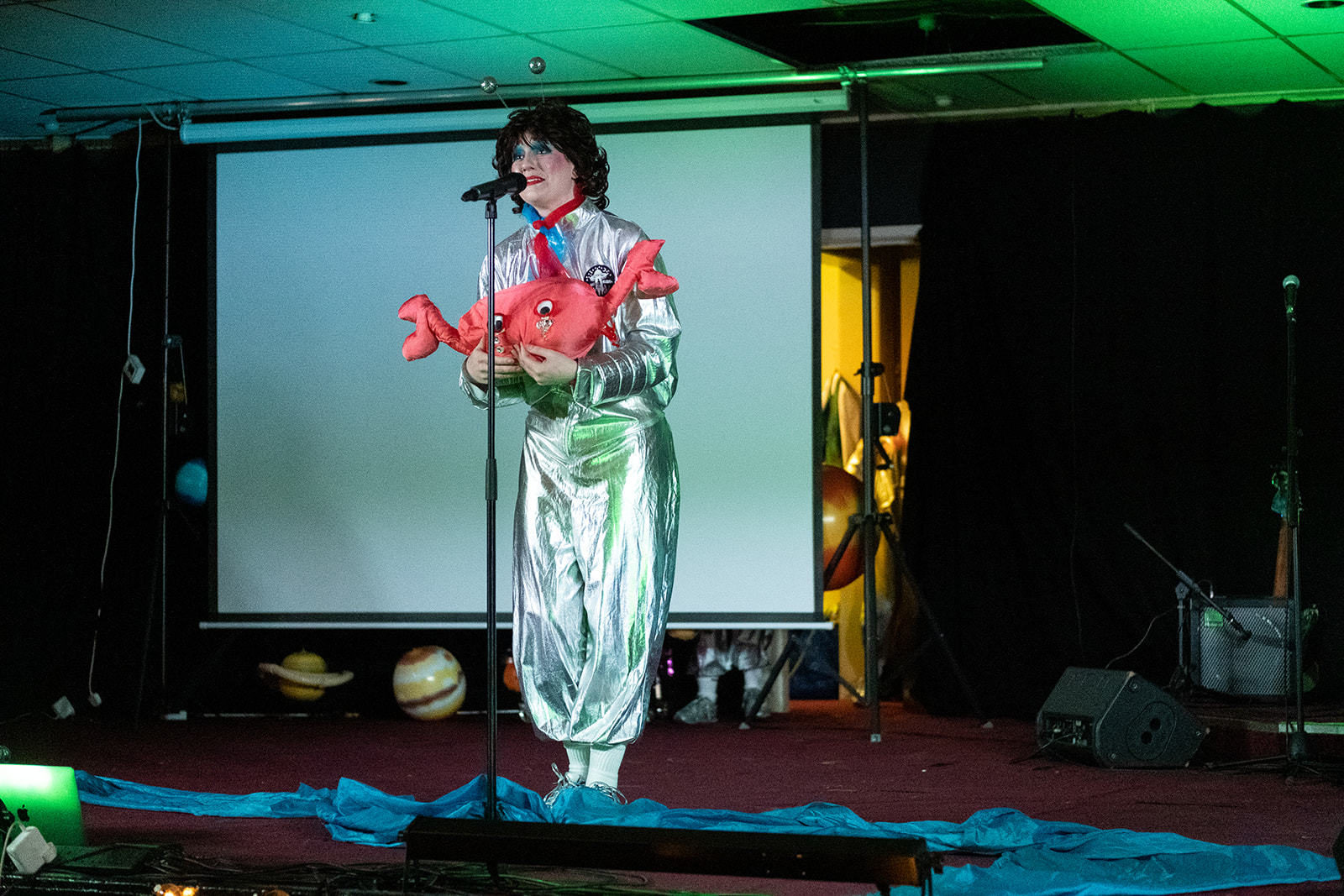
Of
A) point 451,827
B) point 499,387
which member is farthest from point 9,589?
point 451,827

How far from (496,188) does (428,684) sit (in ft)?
11.1

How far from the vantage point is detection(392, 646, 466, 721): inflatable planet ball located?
19.8ft

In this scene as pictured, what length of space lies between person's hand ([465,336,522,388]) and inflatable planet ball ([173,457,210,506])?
3.12 meters

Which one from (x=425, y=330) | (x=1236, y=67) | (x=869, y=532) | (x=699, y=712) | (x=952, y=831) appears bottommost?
(x=699, y=712)

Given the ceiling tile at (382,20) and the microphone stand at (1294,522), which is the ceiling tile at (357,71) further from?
the microphone stand at (1294,522)

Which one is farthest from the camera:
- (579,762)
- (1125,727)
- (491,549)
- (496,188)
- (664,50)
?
(664,50)

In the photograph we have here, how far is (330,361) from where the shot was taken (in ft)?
19.7

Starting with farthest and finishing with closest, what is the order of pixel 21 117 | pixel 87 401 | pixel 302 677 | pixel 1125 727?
pixel 87 401 < pixel 21 117 < pixel 302 677 < pixel 1125 727

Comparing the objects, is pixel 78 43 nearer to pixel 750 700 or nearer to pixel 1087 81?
pixel 750 700

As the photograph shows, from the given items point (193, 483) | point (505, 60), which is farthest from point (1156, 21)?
point (193, 483)

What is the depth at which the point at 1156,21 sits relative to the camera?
4.88 metres

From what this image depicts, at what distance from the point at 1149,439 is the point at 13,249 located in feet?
15.1

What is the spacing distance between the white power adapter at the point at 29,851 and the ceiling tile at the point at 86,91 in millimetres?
3492

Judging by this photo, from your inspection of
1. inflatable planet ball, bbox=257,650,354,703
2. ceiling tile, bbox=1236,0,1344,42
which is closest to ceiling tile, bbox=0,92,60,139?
inflatable planet ball, bbox=257,650,354,703
